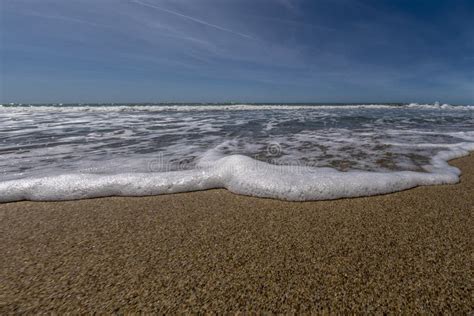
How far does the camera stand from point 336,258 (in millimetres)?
1606

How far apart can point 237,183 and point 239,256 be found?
139 centimetres

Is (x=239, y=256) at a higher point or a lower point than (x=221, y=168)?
lower

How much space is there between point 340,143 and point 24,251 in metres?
5.63

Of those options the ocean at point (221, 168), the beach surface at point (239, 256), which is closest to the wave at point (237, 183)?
the ocean at point (221, 168)

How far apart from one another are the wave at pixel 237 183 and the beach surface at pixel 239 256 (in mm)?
204

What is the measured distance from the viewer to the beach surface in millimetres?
1289

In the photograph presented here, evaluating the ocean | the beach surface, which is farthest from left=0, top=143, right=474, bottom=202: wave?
the beach surface

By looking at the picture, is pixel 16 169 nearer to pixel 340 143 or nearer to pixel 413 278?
pixel 413 278

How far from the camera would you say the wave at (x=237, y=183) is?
271 cm

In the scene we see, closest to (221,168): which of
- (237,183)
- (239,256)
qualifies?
(237,183)

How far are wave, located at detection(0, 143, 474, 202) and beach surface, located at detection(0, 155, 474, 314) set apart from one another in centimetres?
20

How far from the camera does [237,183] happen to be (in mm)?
2992

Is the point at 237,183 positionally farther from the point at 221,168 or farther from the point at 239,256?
the point at 239,256

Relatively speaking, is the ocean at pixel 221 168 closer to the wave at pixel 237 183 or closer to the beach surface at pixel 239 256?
the wave at pixel 237 183
